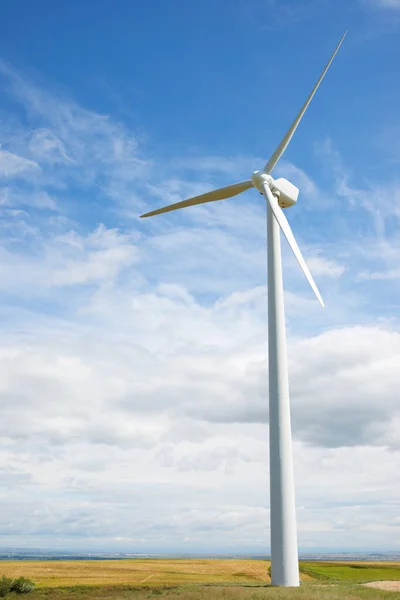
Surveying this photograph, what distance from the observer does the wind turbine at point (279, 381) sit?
3891 centimetres

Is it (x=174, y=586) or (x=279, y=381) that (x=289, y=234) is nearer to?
(x=279, y=381)

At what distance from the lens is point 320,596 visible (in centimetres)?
3300

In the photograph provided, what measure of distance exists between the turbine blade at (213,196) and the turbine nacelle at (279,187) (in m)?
1.53

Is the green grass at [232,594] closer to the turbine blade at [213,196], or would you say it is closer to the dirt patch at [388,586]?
the dirt patch at [388,586]

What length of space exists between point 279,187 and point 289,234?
20.5ft

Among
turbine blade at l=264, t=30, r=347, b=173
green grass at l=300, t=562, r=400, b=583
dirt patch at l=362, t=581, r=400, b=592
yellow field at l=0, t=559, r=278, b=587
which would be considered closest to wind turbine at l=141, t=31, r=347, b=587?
turbine blade at l=264, t=30, r=347, b=173

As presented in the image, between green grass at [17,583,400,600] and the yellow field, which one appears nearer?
green grass at [17,583,400,600]

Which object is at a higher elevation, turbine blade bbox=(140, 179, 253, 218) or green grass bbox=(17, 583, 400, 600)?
turbine blade bbox=(140, 179, 253, 218)

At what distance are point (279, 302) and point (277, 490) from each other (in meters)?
14.3

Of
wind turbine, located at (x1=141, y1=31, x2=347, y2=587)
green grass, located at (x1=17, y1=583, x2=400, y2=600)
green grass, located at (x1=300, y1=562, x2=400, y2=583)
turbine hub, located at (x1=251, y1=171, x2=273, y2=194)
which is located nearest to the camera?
green grass, located at (x1=17, y1=583, x2=400, y2=600)

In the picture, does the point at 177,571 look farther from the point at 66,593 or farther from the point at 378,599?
the point at 378,599

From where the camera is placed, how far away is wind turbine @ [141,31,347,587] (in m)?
38.9

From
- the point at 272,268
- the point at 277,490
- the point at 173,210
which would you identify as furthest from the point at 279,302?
the point at 173,210

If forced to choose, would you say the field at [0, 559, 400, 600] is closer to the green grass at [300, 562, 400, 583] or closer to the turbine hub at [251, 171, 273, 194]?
the green grass at [300, 562, 400, 583]
